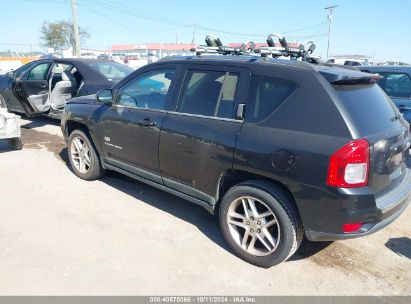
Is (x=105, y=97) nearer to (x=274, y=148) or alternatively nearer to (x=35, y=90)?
(x=274, y=148)

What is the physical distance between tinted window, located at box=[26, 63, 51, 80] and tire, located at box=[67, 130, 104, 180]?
154 inches

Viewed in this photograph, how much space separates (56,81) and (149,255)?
6801 mm

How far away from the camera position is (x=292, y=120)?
277 centimetres

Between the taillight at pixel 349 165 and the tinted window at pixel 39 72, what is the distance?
7.63m

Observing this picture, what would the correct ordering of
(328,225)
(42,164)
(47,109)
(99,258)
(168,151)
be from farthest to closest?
1. (47,109)
2. (42,164)
3. (168,151)
4. (99,258)
5. (328,225)

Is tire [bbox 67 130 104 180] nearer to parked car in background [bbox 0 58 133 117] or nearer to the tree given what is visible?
parked car in background [bbox 0 58 133 117]

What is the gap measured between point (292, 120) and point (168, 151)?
141cm

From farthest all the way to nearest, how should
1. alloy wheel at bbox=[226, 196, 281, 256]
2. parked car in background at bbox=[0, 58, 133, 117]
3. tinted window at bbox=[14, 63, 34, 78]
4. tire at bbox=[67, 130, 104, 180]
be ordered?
tinted window at bbox=[14, 63, 34, 78] < parked car in background at bbox=[0, 58, 133, 117] < tire at bbox=[67, 130, 104, 180] < alloy wheel at bbox=[226, 196, 281, 256]

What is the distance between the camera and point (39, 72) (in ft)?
27.5

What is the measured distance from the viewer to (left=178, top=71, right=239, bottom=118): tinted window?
3215 millimetres

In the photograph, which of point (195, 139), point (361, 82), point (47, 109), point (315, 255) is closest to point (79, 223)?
point (195, 139)

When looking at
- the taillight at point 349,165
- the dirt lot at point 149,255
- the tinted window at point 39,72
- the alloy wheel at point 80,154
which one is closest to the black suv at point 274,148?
the taillight at point 349,165

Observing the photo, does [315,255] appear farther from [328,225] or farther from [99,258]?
[99,258]

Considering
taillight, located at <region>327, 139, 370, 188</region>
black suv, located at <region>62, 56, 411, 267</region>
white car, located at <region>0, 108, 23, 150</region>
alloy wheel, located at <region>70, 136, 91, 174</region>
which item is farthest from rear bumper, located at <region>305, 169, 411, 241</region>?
white car, located at <region>0, 108, 23, 150</region>
